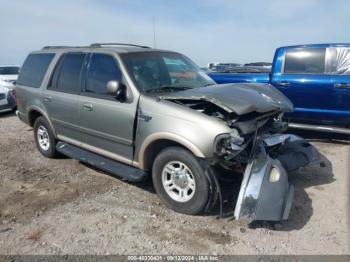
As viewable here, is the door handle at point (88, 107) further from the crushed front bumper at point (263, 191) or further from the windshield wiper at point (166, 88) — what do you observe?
the crushed front bumper at point (263, 191)

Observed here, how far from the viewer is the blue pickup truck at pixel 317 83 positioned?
5.97 metres

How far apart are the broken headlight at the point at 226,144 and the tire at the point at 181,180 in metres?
0.32

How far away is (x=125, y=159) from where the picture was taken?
4.32 metres

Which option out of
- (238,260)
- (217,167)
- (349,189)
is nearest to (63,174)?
(217,167)

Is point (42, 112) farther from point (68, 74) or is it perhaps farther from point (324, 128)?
point (324, 128)

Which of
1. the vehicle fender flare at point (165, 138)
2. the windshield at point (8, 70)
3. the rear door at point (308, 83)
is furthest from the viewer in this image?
the windshield at point (8, 70)

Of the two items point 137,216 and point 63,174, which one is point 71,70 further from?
point 137,216

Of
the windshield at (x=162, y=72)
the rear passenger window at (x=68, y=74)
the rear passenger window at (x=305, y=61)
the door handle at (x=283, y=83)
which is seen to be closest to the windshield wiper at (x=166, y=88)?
the windshield at (x=162, y=72)

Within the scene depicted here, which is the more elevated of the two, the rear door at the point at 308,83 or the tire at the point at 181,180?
the rear door at the point at 308,83

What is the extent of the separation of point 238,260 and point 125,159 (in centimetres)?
198

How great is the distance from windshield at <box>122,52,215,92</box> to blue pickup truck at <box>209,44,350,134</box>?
2.31m

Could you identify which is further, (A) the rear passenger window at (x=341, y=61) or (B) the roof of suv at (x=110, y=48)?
(A) the rear passenger window at (x=341, y=61)

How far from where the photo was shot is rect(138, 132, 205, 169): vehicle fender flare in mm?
3455

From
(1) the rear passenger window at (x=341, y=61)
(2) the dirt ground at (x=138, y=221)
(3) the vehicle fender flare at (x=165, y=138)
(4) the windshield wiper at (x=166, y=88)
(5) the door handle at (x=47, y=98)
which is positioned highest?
(1) the rear passenger window at (x=341, y=61)
